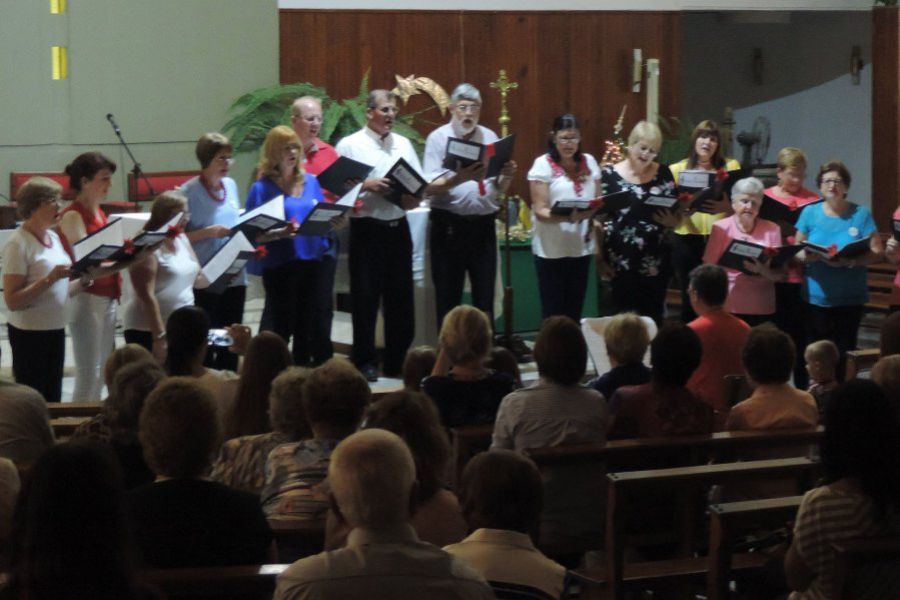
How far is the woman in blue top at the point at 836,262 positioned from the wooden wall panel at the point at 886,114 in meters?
4.58

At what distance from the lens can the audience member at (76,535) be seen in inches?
89.7

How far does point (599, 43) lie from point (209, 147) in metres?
5.73

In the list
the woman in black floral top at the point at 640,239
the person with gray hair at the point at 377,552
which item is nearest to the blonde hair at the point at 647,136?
the woman in black floral top at the point at 640,239

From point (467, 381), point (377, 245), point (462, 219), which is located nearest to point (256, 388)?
point (467, 381)

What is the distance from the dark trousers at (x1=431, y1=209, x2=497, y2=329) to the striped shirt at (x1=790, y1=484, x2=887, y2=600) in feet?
14.6

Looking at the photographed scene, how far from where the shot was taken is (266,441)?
11.9 feet

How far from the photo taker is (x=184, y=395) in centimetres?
300

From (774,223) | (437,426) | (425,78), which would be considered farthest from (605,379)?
(425,78)

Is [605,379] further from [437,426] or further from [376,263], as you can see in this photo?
[376,263]

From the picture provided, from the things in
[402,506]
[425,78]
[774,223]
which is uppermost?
[425,78]

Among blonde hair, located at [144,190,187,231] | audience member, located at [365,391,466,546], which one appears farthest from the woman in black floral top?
audience member, located at [365,391,466,546]

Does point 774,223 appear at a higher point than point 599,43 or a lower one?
lower

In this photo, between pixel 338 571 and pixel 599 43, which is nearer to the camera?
pixel 338 571

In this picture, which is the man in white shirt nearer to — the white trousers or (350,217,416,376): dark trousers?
(350,217,416,376): dark trousers
